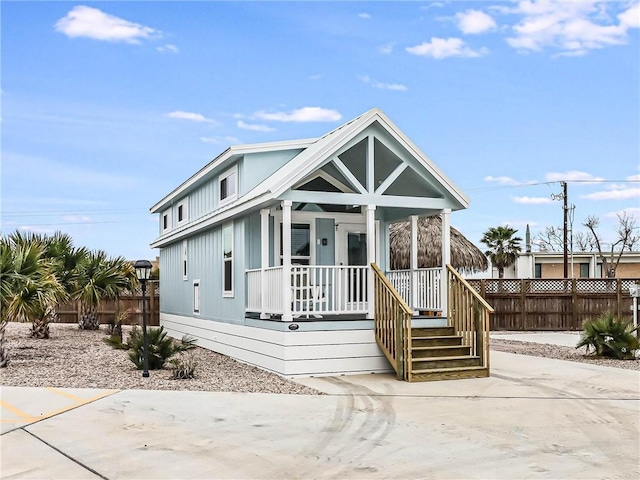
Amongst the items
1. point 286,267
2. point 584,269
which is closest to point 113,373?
point 286,267

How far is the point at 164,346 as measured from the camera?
474 inches

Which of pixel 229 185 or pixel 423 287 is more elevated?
pixel 229 185

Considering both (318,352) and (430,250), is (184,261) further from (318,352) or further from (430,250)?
(430,250)

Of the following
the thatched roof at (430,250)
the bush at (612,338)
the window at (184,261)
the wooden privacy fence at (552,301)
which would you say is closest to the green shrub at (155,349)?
the window at (184,261)

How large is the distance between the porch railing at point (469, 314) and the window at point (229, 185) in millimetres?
4884

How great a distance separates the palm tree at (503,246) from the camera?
4153cm

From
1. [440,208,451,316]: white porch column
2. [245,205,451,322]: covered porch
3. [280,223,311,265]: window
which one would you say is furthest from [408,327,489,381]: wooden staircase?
[280,223,311,265]: window

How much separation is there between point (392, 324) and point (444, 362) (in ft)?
3.44

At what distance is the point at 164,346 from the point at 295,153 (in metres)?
5.06

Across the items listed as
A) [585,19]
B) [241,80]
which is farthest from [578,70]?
[241,80]

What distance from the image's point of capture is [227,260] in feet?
50.4

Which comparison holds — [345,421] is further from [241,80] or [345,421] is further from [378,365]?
[241,80]

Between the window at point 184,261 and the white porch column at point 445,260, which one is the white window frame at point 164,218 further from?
the white porch column at point 445,260

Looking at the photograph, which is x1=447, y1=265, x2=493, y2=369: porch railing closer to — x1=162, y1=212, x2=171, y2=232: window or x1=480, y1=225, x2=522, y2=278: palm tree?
x1=162, y1=212, x2=171, y2=232: window
